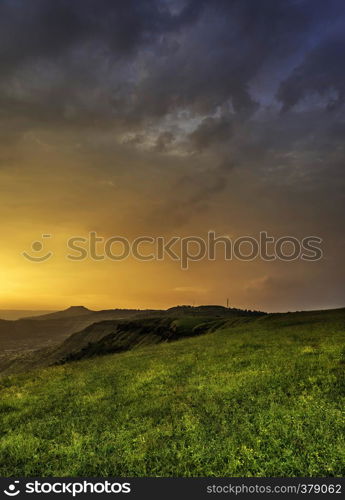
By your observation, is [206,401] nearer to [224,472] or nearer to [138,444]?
[138,444]

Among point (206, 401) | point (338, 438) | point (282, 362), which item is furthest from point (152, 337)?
point (338, 438)

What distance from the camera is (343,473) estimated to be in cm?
1015

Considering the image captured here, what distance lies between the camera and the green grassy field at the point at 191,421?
1136 centimetres

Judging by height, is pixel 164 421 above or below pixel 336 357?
below

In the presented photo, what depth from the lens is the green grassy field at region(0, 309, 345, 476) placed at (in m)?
11.4

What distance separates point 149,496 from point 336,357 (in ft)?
58.6

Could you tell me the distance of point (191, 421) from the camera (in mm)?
14703

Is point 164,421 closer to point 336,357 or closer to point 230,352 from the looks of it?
point 336,357

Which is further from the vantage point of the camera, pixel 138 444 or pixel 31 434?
pixel 31 434

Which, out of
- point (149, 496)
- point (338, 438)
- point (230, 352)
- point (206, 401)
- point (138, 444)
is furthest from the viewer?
point (230, 352)

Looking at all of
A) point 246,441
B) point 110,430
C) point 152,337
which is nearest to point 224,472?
point 246,441

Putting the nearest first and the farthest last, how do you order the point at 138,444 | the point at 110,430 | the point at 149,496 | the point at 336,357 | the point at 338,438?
the point at 149,496
the point at 338,438
the point at 138,444
the point at 110,430
the point at 336,357

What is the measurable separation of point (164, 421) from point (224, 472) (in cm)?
515

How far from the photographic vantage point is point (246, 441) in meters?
12.4
